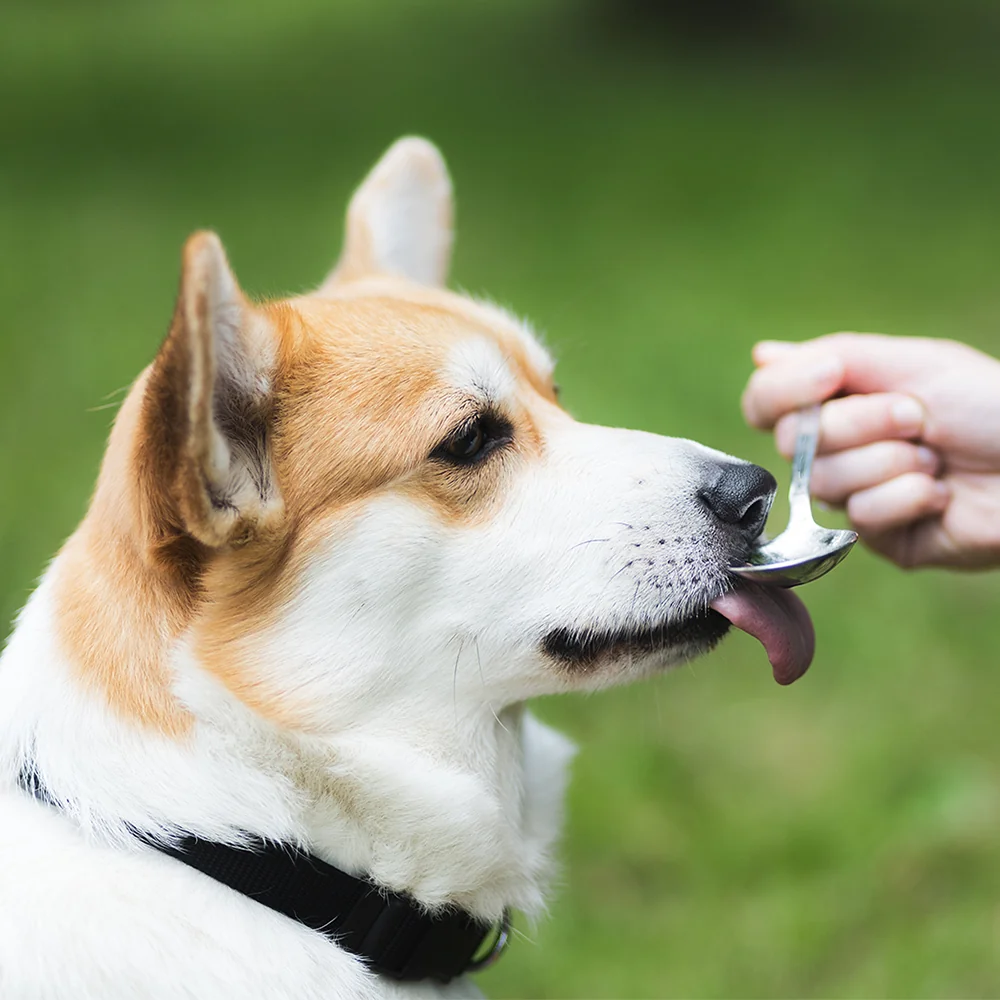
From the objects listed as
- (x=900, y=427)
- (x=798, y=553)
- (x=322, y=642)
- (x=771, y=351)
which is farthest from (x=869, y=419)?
(x=322, y=642)

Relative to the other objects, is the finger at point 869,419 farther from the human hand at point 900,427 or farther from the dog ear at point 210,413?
the dog ear at point 210,413

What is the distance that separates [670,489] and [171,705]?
3.48ft

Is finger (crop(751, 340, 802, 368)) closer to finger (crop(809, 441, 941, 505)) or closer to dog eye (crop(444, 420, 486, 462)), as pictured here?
finger (crop(809, 441, 941, 505))

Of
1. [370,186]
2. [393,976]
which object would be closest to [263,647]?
[393,976]

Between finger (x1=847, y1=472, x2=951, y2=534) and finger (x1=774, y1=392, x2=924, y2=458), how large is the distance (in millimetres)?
123

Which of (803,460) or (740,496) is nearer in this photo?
(740,496)

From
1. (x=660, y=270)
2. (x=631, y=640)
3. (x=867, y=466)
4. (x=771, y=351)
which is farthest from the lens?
(x=660, y=270)

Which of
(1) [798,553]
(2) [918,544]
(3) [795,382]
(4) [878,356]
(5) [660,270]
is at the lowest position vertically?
(1) [798,553]

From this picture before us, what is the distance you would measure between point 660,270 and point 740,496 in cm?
716

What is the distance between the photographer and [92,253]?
914cm

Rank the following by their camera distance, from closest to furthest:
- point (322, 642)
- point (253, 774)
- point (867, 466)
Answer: point (253, 774) < point (322, 642) < point (867, 466)

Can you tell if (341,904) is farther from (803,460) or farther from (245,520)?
(803,460)

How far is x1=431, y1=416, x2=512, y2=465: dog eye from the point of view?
2438 millimetres

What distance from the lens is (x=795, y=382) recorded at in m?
3.15
